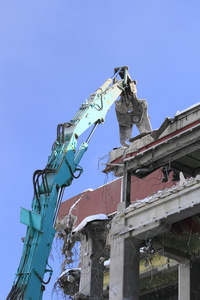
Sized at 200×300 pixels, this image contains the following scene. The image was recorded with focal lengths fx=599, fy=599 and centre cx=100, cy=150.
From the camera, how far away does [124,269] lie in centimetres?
2167

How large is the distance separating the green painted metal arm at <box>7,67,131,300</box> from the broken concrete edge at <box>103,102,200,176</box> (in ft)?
5.81

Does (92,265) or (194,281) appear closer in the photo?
(194,281)

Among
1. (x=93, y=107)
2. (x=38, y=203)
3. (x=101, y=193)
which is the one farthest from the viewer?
(x=101, y=193)

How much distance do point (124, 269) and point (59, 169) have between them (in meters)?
5.15

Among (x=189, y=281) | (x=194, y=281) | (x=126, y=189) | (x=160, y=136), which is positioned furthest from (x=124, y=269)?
(x=160, y=136)

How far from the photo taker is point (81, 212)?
3441 cm

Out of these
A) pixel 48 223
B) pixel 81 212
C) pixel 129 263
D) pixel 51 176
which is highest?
pixel 81 212

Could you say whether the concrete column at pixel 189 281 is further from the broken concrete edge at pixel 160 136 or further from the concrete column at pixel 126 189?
the broken concrete edge at pixel 160 136

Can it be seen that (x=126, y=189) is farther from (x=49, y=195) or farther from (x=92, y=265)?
(x=92, y=265)

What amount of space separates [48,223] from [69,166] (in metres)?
2.95

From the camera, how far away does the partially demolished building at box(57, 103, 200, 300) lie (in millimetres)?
21391

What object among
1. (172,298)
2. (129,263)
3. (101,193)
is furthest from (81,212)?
(129,263)

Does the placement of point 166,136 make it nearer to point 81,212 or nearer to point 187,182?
point 187,182

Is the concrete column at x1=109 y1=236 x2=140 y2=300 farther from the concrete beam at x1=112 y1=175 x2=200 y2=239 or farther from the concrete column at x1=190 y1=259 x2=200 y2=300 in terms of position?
the concrete column at x1=190 y1=259 x2=200 y2=300
